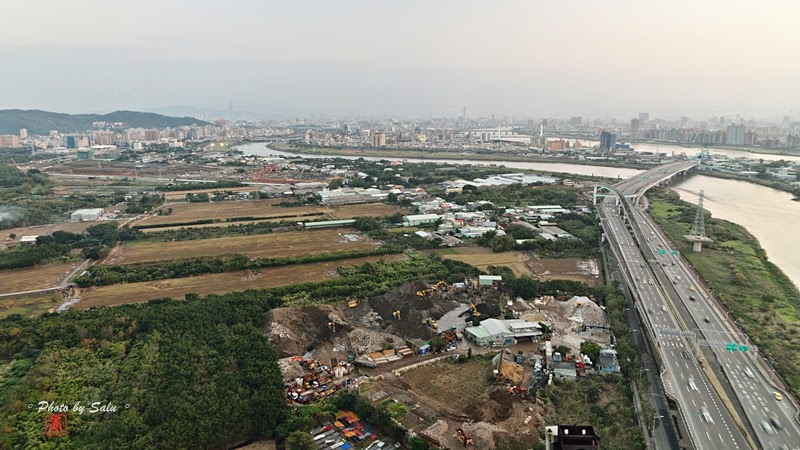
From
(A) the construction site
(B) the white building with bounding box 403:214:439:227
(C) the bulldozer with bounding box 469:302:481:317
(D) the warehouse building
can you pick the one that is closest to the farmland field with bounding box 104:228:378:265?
(B) the white building with bounding box 403:214:439:227

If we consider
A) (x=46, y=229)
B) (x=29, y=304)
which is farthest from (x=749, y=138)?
(x=29, y=304)

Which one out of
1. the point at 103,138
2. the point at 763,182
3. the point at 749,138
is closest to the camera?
the point at 763,182

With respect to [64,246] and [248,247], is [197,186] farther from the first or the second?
[248,247]

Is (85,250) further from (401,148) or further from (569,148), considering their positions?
(569,148)

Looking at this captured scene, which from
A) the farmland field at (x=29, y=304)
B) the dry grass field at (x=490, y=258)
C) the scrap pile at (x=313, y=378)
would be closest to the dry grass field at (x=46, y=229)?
the farmland field at (x=29, y=304)

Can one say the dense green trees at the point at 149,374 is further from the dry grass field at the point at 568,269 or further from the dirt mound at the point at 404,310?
the dry grass field at the point at 568,269

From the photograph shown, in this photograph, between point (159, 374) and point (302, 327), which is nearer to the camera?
point (159, 374)

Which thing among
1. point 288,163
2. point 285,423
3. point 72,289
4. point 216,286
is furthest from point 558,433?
point 288,163

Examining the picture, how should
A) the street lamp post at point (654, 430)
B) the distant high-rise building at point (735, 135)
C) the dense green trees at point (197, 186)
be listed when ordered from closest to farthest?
the street lamp post at point (654, 430) < the dense green trees at point (197, 186) < the distant high-rise building at point (735, 135)
